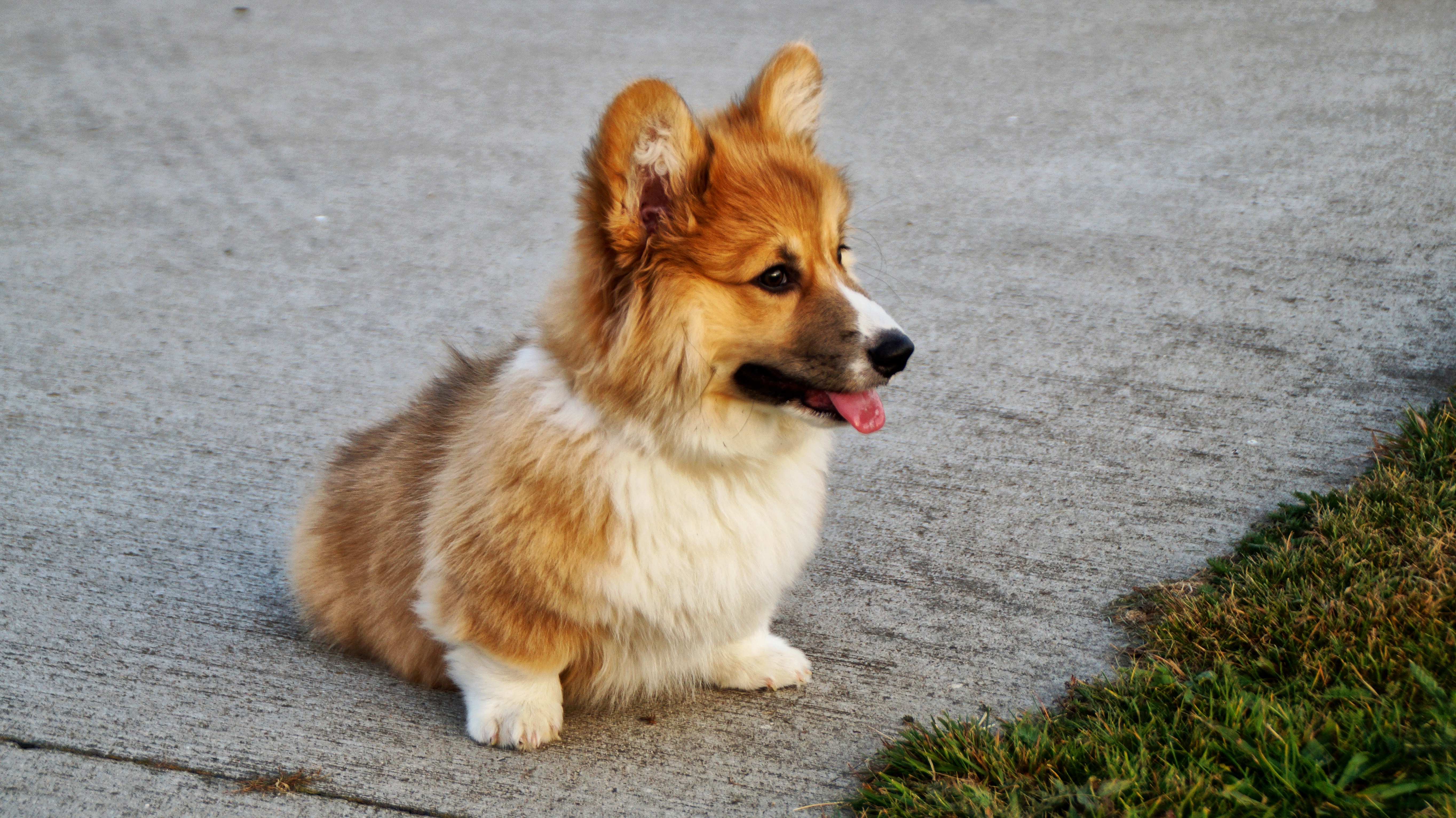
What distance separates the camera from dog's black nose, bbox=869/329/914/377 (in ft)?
8.39

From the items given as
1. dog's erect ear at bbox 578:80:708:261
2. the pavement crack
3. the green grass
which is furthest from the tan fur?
the green grass

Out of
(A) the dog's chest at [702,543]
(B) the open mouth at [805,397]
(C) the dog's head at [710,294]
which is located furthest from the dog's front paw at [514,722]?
(B) the open mouth at [805,397]

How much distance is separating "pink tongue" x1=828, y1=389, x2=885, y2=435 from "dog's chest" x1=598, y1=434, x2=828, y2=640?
237mm

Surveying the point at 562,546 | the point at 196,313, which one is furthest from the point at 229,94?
the point at 562,546

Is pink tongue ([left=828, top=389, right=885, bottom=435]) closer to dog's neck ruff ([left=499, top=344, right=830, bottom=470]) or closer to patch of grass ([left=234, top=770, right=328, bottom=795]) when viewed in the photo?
dog's neck ruff ([left=499, top=344, right=830, bottom=470])

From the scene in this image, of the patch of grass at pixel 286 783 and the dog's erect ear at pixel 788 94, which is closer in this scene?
the patch of grass at pixel 286 783

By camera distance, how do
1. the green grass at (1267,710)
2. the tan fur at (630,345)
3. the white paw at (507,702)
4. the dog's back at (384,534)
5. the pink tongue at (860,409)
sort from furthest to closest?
the dog's back at (384,534) < the white paw at (507,702) < the pink tongue at (860,409) < the tan fur at (630,345) < the green grass at (1267,710)

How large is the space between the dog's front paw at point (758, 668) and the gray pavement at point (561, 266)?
0.21 ft

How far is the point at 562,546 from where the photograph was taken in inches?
103

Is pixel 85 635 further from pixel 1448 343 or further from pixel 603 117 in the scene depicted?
pixel 1448 343

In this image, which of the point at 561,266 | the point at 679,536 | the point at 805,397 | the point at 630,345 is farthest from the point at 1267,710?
the point at 561,266

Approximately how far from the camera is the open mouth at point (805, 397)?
262 centimetres

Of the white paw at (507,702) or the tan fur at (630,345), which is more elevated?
the tan fur at (630,345)

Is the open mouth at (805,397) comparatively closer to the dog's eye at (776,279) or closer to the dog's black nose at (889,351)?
the dog's black nose at (889,351)
